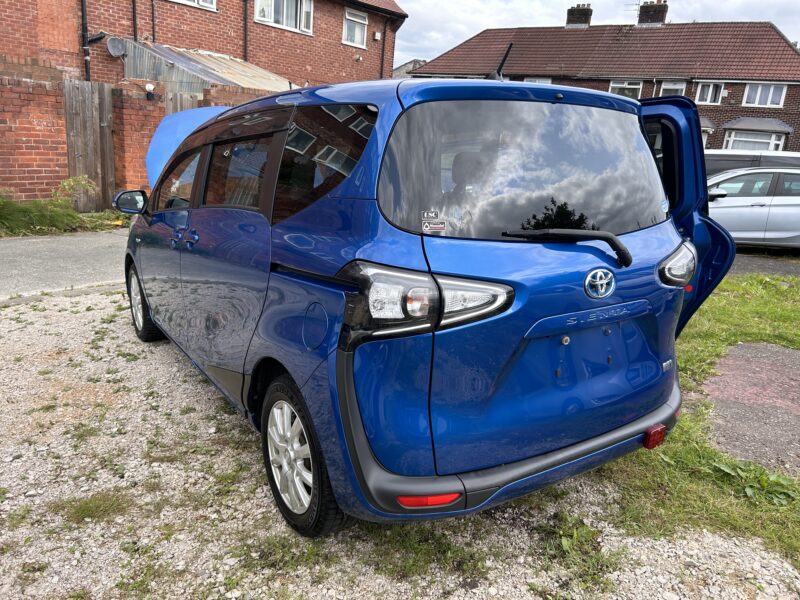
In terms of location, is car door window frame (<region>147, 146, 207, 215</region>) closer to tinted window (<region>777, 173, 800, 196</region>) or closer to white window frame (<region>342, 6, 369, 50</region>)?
tinted window (<region>777, 173, 800, 196</region>)

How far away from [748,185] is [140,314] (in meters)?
9.99

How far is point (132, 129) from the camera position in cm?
981

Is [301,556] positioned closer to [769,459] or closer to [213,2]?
[769,459]

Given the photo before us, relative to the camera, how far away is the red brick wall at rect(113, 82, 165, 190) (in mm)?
9695

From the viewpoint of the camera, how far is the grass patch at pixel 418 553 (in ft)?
7.61

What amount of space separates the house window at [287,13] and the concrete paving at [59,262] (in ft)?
34.3

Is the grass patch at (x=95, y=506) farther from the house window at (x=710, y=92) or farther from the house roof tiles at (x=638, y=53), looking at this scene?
the house window at (x=710, y=92)

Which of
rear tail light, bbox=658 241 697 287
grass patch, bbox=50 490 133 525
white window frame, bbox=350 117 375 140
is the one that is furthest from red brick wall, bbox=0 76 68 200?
rear tail light, bbox=658 241 697 287

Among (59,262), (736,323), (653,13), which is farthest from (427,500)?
(653,13)

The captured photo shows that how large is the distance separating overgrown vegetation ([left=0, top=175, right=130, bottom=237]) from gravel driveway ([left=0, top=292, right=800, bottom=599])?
610 centimetres

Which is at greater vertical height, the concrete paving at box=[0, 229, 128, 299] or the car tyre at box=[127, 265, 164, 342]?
the car tyre at box=[127, 265, 164, 342]

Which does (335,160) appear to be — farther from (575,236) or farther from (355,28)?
(355,28)


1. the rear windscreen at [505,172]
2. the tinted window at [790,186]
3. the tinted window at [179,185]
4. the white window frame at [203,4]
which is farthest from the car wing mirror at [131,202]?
the white window frame at [203,4]

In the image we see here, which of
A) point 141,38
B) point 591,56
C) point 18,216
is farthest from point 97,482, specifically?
point 591,56
